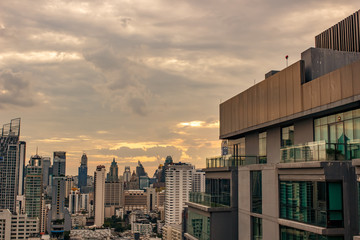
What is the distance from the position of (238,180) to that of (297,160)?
8.06 meters

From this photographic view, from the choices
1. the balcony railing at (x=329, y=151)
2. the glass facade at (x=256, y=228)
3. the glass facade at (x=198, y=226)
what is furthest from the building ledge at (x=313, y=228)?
the glass facade at (x=198, y=226)

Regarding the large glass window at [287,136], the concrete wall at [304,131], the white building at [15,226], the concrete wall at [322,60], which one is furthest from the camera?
the white building at [15,226]

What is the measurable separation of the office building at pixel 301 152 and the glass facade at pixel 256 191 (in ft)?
0.18

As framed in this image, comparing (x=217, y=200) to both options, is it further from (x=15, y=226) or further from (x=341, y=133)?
(x=15, y=226)

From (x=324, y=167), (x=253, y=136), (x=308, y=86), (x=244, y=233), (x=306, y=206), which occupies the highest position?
(x=308, y=86)

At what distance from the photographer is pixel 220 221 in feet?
88.1

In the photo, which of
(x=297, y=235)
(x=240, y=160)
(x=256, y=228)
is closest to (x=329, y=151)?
(x=297, y=235)

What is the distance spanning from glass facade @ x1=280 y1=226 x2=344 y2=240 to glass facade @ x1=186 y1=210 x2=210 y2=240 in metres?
7.63

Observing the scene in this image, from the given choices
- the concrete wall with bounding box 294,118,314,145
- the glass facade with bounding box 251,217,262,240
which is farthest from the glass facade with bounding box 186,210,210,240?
the concrete wall with bounding box 294,118,314,145

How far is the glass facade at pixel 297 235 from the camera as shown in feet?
54.7

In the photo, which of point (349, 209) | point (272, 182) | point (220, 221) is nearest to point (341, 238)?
point (349, 209)

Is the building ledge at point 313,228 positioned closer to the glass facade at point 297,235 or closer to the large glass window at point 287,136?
the glass facade at point 297,235

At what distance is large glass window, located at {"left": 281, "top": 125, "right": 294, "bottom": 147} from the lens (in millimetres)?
23828

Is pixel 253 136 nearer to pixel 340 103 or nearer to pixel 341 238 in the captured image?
pixel 340 103
